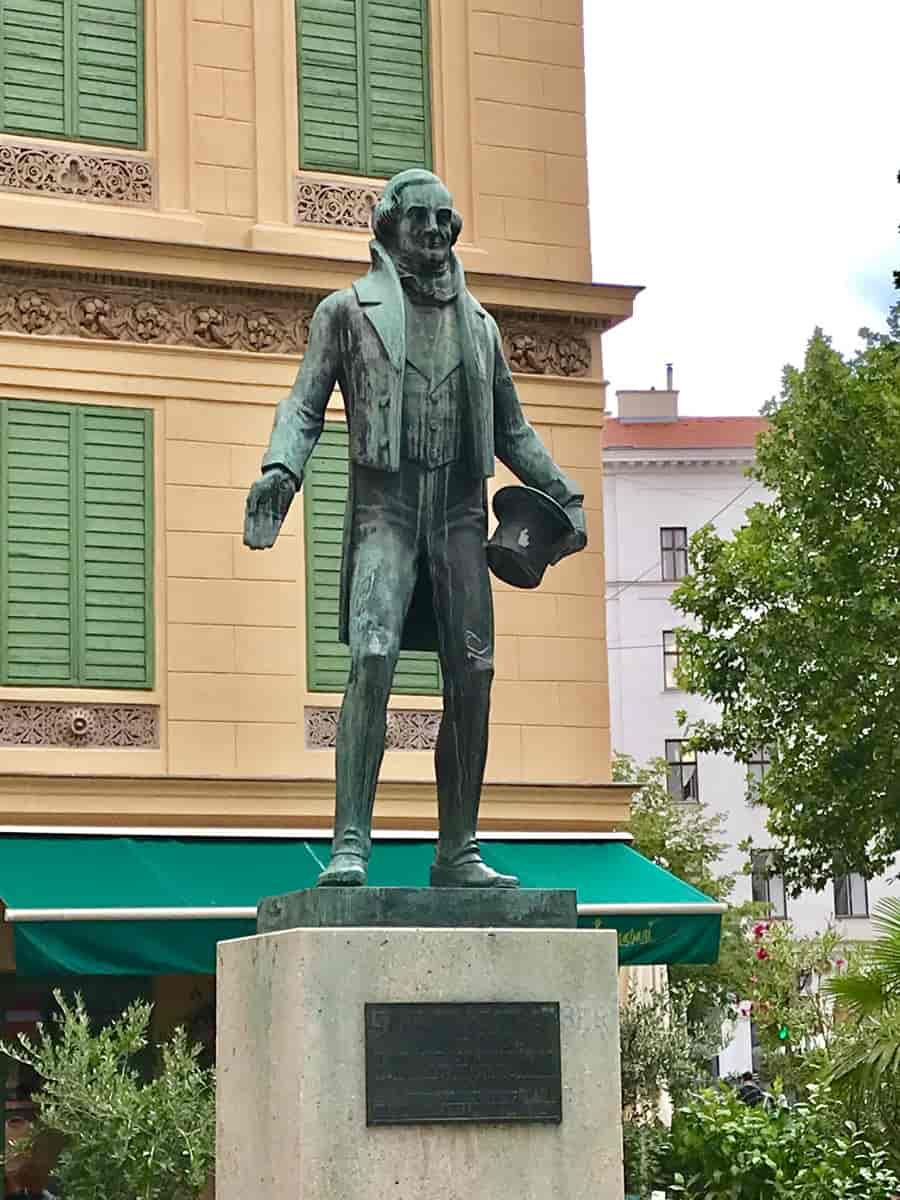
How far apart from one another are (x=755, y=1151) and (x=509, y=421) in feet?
16.9

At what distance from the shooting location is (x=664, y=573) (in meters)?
62.8

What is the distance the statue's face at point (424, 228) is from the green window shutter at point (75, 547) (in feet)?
30.0

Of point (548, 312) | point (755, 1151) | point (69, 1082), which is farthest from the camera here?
point (548, 312)

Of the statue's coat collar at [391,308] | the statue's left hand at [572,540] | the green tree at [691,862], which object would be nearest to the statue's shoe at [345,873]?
the statue's left hand at [572,540]

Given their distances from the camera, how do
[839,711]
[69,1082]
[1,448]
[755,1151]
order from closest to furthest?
1. [69,1082]
2. [755,1151]
3. [1,448]
4. [839,711]

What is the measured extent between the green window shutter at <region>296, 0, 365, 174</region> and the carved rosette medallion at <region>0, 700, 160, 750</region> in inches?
189

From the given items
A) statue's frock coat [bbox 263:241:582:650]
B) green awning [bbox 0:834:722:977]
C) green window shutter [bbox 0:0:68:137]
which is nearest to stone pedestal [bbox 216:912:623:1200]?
statue's frock coat [bbox 263:241:582:650]

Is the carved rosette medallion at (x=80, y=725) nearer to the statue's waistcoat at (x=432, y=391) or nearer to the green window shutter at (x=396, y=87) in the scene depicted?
the green window shutter at (x=396, y=87)

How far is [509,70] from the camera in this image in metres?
20.5

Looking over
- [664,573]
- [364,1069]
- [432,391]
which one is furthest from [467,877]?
[664,573]

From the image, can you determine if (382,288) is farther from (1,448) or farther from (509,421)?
(1,448)

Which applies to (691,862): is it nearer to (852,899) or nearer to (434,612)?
(852,899)

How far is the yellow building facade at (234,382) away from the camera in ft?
60.3

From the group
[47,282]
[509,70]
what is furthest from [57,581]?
[509,70]
